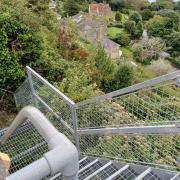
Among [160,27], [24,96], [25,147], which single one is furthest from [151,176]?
[160,27]

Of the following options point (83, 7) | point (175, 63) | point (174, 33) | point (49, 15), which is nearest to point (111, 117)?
point (49, 15)

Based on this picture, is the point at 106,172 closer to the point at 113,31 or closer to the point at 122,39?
the point at 122,39

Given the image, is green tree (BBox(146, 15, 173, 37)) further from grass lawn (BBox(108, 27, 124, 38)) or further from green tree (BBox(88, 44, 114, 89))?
green tree (BBox(88, 44, 114, 89))

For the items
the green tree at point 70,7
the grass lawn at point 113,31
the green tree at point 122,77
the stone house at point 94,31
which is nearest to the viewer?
the green tree at point 122,77

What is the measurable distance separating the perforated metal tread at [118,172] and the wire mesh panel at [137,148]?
81 millimetres

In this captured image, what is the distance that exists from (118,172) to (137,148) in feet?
1.33

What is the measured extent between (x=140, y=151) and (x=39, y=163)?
286 centimetres

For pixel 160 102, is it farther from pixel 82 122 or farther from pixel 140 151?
pixel 82 122

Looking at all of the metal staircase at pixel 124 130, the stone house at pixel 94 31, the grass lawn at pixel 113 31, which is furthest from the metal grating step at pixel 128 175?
the grass lawn at pixel 113 31

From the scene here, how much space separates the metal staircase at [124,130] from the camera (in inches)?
124

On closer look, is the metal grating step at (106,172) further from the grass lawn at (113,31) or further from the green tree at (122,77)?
the grass lawn at (113,31)

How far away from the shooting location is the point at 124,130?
12.1ft

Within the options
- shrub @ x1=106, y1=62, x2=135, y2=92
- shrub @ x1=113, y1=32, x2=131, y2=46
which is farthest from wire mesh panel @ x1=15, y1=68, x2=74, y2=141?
shrub @ x1=113, y1=32, x2=131, y2=46

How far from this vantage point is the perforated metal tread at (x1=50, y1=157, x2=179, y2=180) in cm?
354
